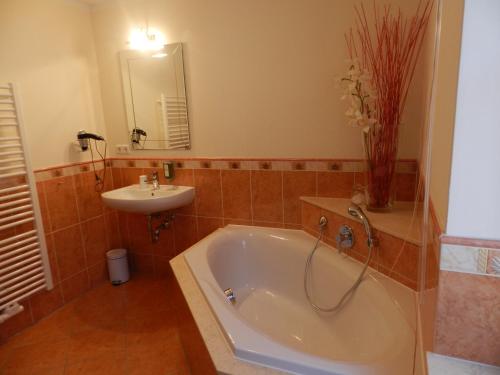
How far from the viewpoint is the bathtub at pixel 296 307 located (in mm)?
1041

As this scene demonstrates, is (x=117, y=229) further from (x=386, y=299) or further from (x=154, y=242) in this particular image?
(x=386, y=299)

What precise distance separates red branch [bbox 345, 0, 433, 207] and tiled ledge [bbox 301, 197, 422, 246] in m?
0.11

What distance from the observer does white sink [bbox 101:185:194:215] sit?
2100 millimetres

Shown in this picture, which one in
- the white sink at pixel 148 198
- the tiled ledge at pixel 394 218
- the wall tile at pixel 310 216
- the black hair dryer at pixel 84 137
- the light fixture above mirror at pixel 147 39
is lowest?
the wall tile at pixel 310 216

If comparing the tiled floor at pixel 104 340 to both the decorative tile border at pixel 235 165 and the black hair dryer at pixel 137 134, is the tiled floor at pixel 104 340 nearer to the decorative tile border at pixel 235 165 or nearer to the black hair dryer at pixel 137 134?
the decorative tile border at pixel 235 165

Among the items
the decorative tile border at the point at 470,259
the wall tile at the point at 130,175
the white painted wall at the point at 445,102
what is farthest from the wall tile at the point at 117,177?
the decorative tile border at the point at 470,259

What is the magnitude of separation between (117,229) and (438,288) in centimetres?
264

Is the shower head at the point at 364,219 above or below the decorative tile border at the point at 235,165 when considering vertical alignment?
below

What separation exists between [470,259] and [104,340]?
6.77 ft

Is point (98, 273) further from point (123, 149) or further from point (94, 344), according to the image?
point (123, 149)

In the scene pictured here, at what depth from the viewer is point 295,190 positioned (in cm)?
217

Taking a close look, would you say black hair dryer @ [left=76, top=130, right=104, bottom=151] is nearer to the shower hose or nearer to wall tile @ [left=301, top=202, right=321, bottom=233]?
wall tile @ [left=301, top=202, right=321, bottom=233]

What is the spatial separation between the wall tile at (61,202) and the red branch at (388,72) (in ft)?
7.01

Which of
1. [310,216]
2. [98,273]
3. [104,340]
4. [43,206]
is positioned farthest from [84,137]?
[310,216]
